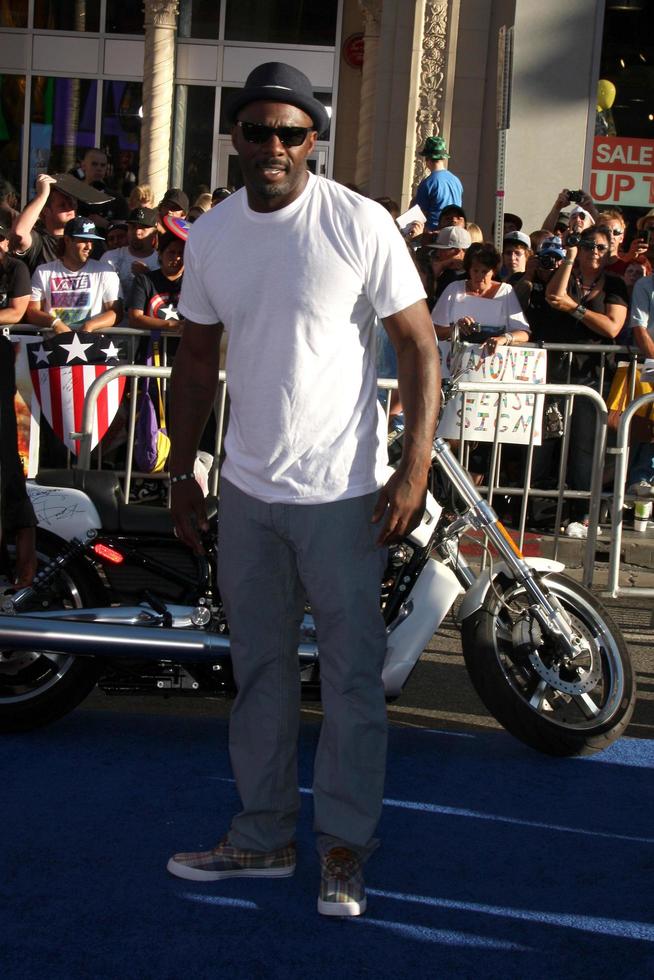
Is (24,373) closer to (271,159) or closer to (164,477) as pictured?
(164,477)

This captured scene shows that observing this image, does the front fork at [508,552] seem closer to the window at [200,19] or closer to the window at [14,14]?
the window at [200,19]

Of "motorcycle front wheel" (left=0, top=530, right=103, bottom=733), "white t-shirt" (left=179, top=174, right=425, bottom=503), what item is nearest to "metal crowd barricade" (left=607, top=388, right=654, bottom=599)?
"motorcycle front wheel" (left=0, top=530, right=103, bottom=733)

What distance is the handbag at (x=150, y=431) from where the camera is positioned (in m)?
7.23

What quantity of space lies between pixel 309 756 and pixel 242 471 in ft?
5.14

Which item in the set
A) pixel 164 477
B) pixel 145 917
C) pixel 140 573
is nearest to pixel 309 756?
pixel 140 573

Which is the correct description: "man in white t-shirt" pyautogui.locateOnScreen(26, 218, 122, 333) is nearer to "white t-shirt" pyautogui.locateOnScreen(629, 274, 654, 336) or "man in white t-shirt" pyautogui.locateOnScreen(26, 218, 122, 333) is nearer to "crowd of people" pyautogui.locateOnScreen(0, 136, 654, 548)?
"crowd of people" pyautogui.locateOnScreen(0, 136, 654, 548)

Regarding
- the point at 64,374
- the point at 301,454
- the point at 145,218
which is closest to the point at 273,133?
the point at 301,454

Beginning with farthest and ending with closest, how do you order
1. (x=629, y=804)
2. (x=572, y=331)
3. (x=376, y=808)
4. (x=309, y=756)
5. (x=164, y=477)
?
(x=572, y=331), (x=164, y=477), (x=309, y=756), (x=629, y=804), (x=376, y=808)

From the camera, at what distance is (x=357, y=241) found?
11.2 feet

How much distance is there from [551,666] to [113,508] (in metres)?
1.67

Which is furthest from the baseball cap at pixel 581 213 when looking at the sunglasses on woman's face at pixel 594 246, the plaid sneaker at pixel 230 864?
the plaid sneaker at pixel 230 864

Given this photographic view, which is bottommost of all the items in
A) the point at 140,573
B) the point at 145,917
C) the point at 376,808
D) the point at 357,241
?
the point at 145,917

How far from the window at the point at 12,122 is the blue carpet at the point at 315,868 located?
798 inches

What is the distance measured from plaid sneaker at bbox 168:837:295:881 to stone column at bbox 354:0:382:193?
16691 millimetres
